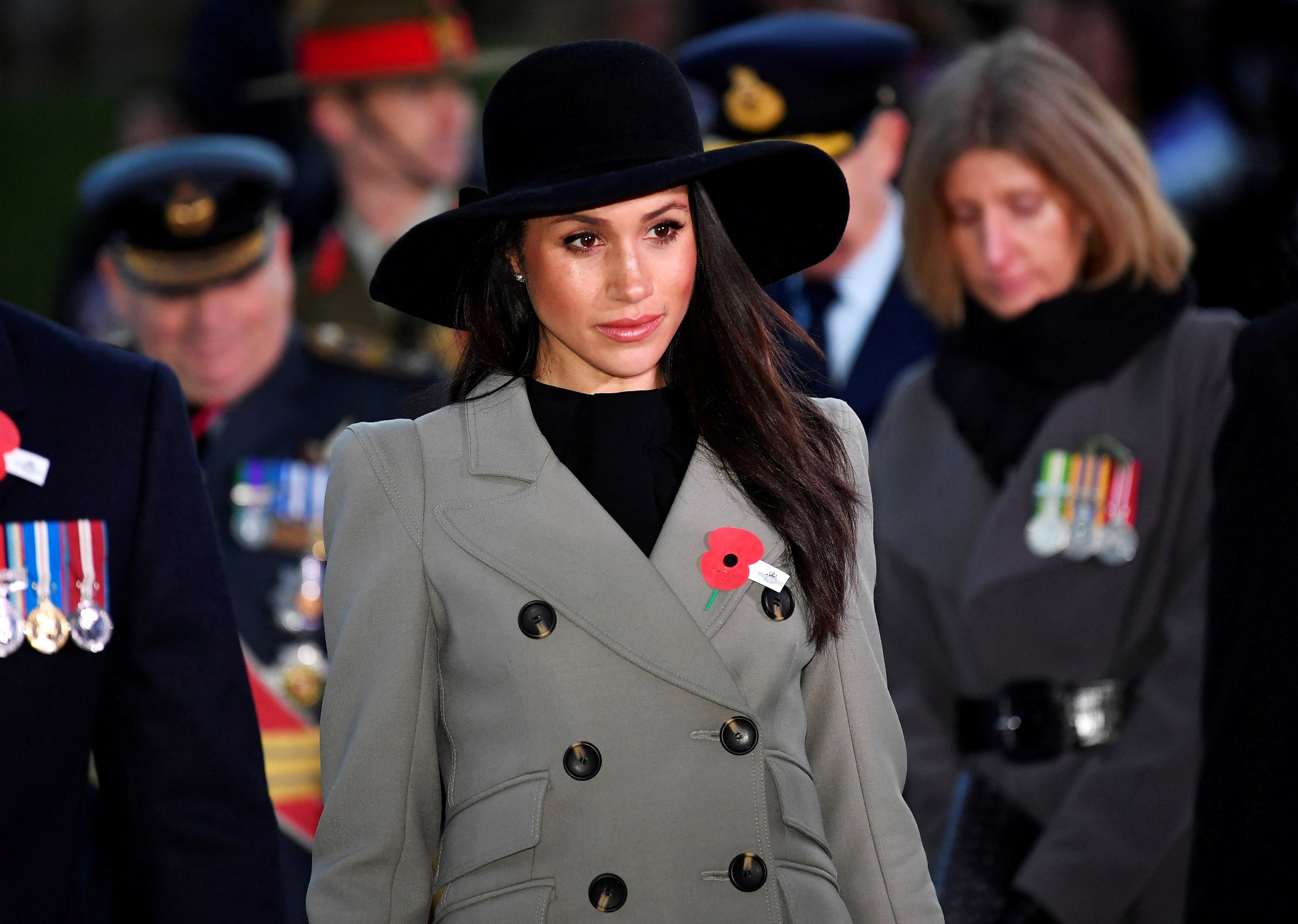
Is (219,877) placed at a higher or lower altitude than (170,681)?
lower

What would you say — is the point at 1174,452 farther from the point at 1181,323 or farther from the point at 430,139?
the point at 430,139

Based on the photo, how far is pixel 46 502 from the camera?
2770 millimetres

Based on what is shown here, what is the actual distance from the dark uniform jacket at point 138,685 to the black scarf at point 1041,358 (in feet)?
6.73

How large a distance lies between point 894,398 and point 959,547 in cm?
49

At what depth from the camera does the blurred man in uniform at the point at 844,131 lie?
510 centimetres

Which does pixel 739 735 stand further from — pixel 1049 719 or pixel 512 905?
pixel 1049 719

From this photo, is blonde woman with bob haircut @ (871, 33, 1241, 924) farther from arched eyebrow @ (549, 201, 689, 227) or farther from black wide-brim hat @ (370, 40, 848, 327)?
arched eyebrow @ (549, 201, 689, 227)

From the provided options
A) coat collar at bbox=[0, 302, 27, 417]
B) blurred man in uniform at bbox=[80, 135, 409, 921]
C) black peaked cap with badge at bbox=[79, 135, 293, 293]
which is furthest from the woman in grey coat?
black peaked cap with badge at bbox=[79, 135, 293, 293]

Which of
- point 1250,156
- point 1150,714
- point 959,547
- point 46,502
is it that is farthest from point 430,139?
point 46,502

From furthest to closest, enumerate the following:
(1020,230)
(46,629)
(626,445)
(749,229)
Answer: (1020,230) < (749,229) < (626,445) < (46,629)

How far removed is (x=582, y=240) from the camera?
2.72 meters

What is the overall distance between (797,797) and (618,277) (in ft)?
2.43

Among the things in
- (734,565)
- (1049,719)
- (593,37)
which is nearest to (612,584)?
(734,565)

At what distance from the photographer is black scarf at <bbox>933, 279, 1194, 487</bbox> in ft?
13.9
